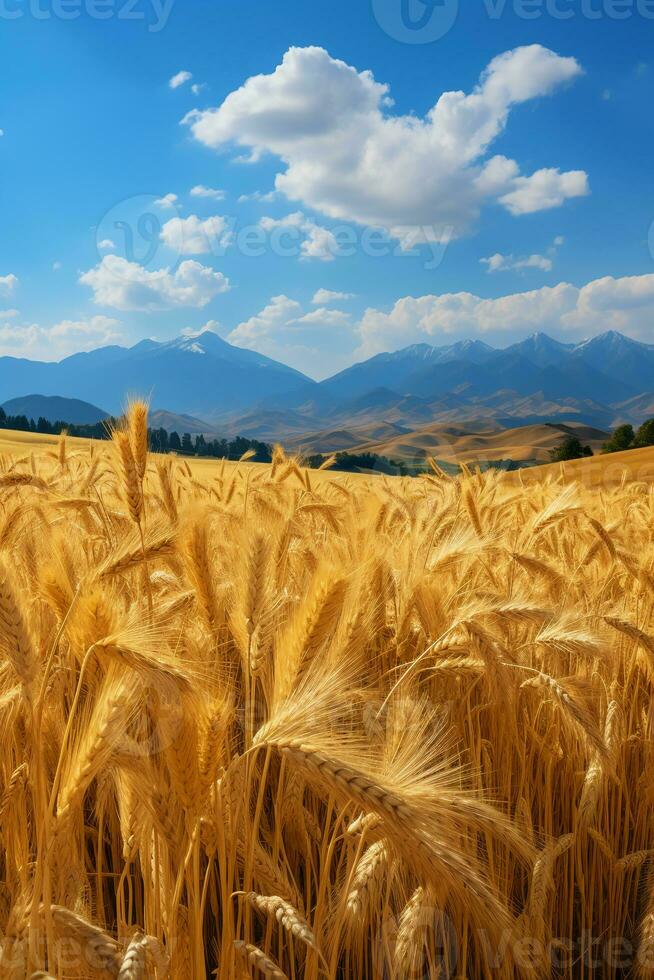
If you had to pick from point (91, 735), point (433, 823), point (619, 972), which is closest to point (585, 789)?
point (619, 972)

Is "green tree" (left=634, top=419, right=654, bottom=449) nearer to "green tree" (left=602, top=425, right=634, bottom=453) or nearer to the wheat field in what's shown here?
"green tree" (left=602, top=425, right=634, bottom=453)

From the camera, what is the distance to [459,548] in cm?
205

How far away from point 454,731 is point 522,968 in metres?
0.60

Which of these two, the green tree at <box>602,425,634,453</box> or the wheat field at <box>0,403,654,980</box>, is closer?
the wheat field at <box>0,403,654,980</box>

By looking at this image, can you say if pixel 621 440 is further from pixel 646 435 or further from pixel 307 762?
pixel 307 762

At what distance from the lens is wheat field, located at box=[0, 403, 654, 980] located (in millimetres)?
1024

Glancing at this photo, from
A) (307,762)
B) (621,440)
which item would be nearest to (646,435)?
(621,440)

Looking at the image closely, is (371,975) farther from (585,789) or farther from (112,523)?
(112,523)

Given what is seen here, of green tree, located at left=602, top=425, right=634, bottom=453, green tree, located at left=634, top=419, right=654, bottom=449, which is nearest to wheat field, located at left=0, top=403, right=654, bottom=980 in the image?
green tree, located at left=634, top=419, right=654, bottom=449

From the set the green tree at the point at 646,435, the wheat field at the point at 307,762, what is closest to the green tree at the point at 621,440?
the green tree at the point at 646,435

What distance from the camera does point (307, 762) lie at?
962 mm

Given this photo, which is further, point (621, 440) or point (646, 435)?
point (621, 440)

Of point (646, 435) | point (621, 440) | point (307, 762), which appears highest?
point (646, 435)

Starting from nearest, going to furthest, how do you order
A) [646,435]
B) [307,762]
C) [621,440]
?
[307,762] < [646,435] < [621,440]
